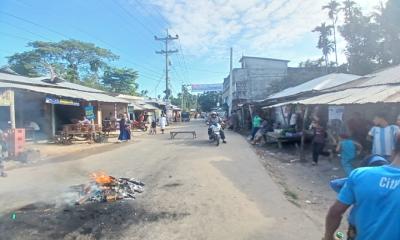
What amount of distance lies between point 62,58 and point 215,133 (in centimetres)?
3855

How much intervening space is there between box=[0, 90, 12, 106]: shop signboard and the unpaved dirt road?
18.7 ft

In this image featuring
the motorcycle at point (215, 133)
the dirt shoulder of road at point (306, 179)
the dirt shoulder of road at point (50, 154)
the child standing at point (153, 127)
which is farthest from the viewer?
the child standing at point (153, 127)

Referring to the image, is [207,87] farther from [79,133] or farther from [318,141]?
[318,141]

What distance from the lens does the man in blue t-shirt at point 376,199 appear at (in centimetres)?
211

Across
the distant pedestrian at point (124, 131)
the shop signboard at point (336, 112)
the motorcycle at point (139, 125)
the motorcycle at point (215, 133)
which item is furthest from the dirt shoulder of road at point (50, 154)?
the motorcycle at point (139, 125)

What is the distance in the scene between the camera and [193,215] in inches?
247

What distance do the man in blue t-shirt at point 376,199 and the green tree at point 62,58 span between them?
4661cm

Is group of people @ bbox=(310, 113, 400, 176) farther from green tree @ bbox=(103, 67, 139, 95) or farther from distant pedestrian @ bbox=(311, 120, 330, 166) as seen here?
green tree @ bbox=(103, 67, 139, 95)

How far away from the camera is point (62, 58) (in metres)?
50.3

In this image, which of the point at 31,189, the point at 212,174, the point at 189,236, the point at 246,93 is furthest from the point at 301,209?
the point at 246,93

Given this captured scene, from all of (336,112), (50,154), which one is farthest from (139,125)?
(336,112)

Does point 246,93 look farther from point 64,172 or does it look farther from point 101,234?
point 101,234

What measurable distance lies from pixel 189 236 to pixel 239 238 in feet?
2.39

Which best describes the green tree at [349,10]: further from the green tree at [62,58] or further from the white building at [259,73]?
the green tree at [62,58]
